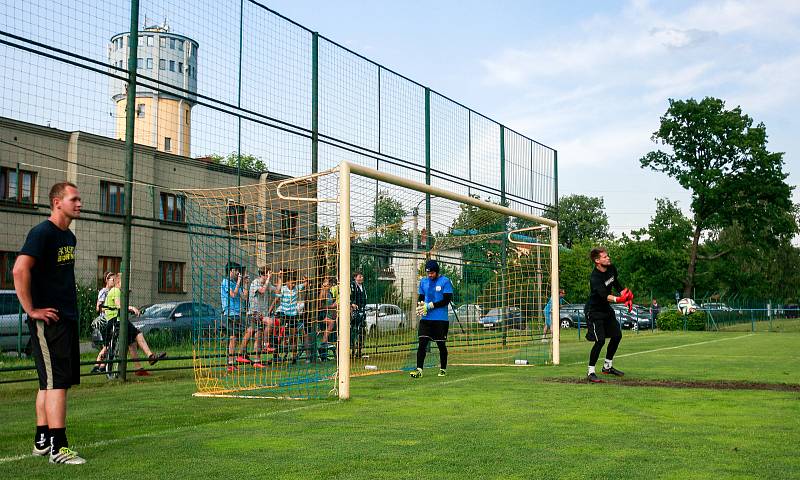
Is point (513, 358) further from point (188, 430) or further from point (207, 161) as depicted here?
point (188, 430)

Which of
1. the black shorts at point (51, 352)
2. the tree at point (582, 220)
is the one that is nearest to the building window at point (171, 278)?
the black shorts at point (51, 352)

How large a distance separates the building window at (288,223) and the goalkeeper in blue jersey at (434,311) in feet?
7.36

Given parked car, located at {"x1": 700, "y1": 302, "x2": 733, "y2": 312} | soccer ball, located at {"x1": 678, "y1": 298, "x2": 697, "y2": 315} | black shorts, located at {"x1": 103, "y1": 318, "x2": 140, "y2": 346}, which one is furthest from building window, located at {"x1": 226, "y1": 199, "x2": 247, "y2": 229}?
parked car, located at {"x1": 700, "y1": 302, "x2": 733, "y2": 312}

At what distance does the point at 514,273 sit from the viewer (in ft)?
53.8

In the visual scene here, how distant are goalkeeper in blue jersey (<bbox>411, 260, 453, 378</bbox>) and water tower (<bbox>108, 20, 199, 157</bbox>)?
14.5 feet

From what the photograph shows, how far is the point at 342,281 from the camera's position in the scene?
9.57 meters

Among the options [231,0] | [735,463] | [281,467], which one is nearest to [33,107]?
[231,0]

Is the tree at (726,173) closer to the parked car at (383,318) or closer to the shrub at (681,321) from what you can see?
the shrub at (681,321)

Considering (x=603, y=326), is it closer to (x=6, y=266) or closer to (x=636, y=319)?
(x=6, y=266)

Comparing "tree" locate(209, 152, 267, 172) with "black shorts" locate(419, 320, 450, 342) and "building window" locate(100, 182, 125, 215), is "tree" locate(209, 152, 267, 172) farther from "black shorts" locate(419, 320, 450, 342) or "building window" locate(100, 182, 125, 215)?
"black shorts" locate(419, 320, 450, 342)

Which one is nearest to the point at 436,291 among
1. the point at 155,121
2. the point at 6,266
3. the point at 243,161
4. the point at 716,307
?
the point at 243,161

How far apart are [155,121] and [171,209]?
148 cm

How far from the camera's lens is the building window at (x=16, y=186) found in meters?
11.3

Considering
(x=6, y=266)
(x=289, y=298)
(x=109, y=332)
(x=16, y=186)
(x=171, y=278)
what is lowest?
(x=109, y=332)
